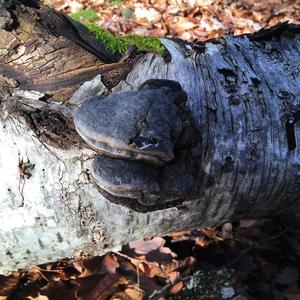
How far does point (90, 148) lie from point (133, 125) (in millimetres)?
254

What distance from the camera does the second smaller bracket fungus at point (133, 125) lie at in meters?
1.20

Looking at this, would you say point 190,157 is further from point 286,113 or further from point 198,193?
point 286,113

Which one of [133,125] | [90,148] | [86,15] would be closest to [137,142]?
[133,125]

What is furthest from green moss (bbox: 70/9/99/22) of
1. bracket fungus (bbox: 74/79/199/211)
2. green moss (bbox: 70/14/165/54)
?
bracket fungus (bbox: 74/79/199/211)

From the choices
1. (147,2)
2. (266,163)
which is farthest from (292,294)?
(147,2)

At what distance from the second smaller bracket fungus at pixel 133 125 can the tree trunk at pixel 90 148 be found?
184mm

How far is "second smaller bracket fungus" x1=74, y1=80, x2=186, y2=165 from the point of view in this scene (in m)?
1.20

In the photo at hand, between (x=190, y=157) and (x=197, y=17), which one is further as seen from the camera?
(x=197, y=17)

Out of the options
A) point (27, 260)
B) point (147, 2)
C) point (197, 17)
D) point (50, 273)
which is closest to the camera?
point (27, 260)

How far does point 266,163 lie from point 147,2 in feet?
17.6

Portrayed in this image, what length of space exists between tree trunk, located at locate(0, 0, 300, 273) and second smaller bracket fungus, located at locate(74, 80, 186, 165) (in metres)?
0.18

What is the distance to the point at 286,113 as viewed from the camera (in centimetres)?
156

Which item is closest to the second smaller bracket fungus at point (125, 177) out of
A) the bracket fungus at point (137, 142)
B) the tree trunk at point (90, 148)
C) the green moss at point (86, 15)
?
the bracket fungus at point (137, 142)

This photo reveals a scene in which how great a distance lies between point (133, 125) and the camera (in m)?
1.21
